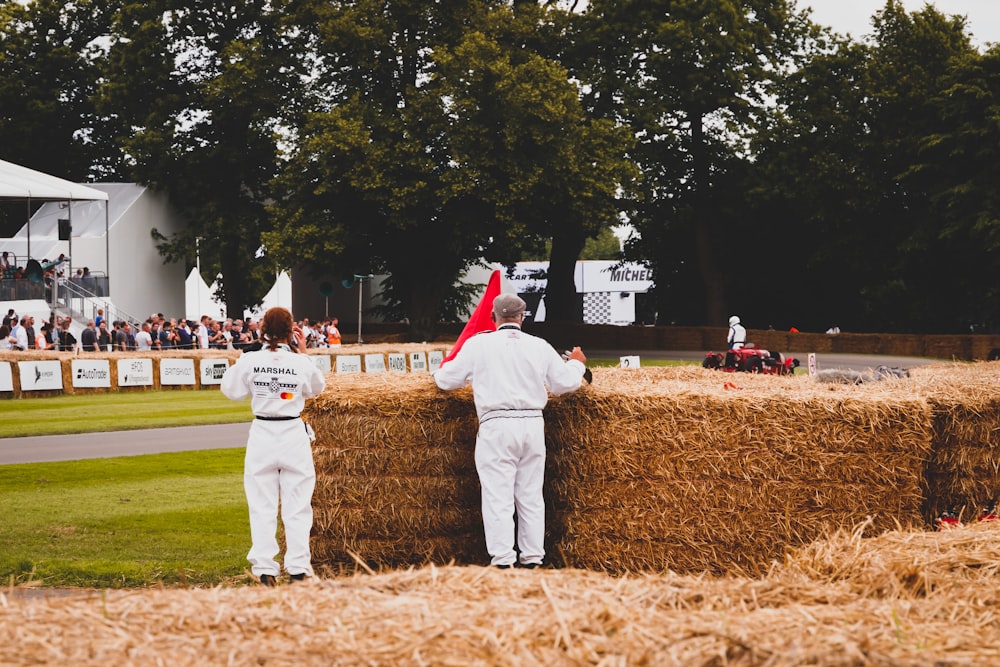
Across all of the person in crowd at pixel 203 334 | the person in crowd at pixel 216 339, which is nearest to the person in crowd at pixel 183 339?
the person in crowd at pixel 203 334

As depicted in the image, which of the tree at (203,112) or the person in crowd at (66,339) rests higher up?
the tree at (203,112)

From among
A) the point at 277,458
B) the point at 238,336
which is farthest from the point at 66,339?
the point at 277,458

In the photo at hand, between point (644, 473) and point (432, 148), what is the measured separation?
134 feet

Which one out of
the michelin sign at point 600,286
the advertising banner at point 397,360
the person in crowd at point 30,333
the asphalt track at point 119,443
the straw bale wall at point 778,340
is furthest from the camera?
the michelin sign at point 600,286

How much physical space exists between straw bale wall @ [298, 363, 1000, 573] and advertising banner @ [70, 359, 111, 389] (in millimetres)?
22643

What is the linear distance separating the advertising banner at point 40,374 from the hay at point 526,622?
26.1 m

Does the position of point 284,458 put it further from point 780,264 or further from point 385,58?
point 780,264

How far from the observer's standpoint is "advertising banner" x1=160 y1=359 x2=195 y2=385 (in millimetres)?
31547

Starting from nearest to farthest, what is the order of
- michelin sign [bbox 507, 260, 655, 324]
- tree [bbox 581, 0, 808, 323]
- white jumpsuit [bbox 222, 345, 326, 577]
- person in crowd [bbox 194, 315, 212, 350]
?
white jumpsuit [bbox 222, 345, 326, 577] < person in crowd [bbox 194, 315, 212, 350] < tree [bbox 581, 0, 808, 323] < michelin sign [bbox 507, 260, 655, 324]

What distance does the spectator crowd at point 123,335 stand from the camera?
32656 mm

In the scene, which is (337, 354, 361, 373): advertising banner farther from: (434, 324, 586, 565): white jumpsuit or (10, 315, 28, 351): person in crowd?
(434, 324, 586, 565): white jumpsuit

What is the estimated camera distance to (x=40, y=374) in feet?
93.7

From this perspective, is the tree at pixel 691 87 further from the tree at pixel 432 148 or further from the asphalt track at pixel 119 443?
the asphalt track at pixel 119 443

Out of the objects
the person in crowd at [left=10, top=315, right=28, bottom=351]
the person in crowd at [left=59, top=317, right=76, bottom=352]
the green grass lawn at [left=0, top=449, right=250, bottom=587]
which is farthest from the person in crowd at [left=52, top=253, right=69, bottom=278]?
the green grass lawn at [left=0, top=449, right=250, bottom=587]
